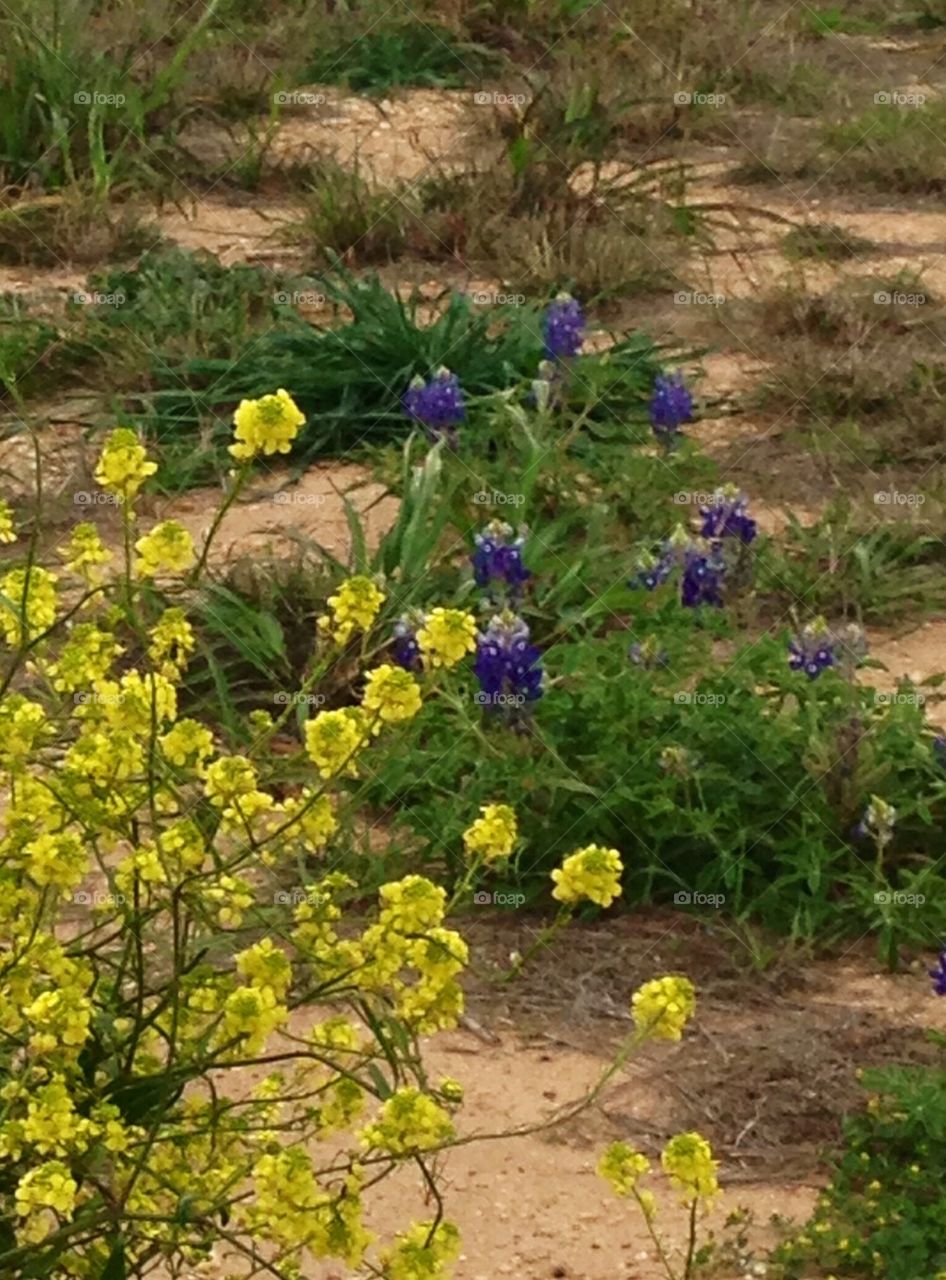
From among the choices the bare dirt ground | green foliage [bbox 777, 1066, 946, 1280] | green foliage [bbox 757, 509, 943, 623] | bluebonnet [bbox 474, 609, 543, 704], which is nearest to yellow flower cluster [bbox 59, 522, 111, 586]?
the bare dirt ground

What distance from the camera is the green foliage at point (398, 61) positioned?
313 inches

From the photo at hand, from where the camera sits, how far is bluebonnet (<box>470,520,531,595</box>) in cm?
420

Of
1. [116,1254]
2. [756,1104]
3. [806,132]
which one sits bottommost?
[806,132]

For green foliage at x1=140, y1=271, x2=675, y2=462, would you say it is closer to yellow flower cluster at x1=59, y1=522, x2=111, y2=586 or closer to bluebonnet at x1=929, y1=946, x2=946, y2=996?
bluebonnet at x1=929, y1=946, x2=946, y2=996

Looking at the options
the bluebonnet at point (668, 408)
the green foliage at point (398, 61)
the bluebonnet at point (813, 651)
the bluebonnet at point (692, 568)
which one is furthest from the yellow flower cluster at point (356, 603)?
the green foliage at point (398, 61)

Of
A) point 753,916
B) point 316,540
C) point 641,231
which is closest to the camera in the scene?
point 753,916

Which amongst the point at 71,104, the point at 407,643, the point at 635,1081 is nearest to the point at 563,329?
the point at 407,643

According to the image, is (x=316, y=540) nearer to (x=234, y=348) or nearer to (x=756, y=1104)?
(x=234, y=348)

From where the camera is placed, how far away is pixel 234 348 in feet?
18.8

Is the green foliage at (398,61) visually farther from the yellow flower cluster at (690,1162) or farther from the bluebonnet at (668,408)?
the yellow flower cluster at (690,1162)

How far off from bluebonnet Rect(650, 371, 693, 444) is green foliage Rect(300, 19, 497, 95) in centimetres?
320

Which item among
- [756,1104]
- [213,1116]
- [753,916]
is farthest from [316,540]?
[213,1116]

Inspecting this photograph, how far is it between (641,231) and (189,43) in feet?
5.32

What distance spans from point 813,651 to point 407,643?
0.64 m
